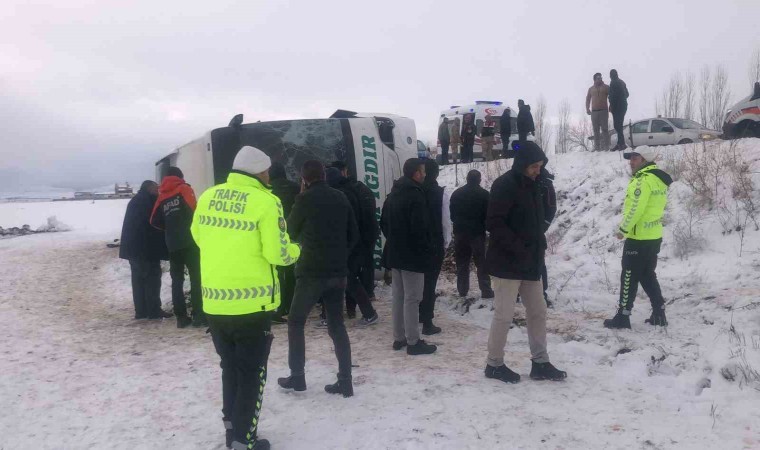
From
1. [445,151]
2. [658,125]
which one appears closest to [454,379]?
[658,125]

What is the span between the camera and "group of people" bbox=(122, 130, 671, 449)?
3.56 m

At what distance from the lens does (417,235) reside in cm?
557

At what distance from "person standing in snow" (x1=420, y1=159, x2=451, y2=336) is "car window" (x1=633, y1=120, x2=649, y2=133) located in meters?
13.3

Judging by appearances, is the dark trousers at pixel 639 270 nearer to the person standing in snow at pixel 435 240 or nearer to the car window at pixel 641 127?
the person standing in snow at pixel 435 240

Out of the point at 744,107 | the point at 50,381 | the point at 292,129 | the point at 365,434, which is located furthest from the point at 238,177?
the point at 744,107

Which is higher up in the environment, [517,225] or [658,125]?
[658,125]

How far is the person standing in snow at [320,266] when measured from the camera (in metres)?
4.64

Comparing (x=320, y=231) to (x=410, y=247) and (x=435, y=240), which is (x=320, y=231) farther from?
(x=435, y=240)

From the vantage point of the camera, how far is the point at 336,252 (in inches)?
184

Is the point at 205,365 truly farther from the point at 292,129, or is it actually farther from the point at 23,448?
the point at 292,129

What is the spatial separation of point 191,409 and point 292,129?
5382mm

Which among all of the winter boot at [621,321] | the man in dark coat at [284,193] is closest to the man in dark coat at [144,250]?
the man in dark coat at [284,193]

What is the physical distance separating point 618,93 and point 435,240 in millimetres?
8859

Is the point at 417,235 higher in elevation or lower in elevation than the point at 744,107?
lower
